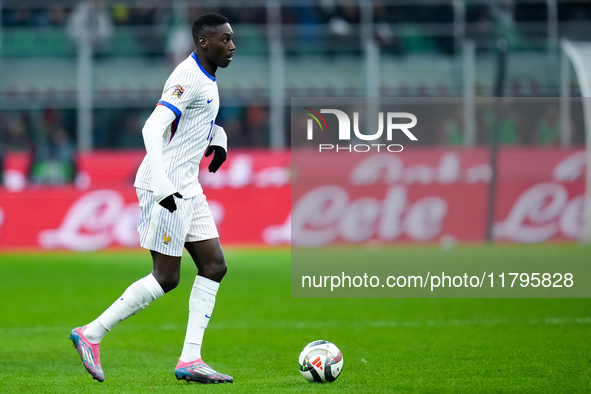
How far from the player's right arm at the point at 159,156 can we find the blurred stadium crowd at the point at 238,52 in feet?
41.8

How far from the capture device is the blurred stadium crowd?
60.0 feet

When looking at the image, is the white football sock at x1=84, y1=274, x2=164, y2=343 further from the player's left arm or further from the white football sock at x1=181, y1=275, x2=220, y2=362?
the player's left arm

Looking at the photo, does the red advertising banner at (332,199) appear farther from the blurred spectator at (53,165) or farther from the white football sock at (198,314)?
the white football sock at (198,314)

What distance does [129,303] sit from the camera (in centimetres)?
591

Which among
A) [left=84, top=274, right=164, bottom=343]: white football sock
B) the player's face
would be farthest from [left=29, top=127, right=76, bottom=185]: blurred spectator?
the player's face

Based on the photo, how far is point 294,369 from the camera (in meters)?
6.51

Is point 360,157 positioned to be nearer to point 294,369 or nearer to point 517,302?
point 517,302

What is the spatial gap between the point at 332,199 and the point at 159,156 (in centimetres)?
1276

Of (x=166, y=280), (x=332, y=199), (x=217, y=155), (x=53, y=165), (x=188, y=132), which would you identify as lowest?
(x=332, y=199)

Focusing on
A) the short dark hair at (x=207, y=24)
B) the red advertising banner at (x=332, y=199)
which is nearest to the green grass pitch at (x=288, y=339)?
the short dark hair at (x=207, y=24)

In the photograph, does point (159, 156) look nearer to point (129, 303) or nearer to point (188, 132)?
point (188, 132)

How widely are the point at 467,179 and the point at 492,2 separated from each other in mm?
4280

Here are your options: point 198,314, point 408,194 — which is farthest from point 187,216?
point 408,194

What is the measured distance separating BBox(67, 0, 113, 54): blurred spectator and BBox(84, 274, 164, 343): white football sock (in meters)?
14.0
